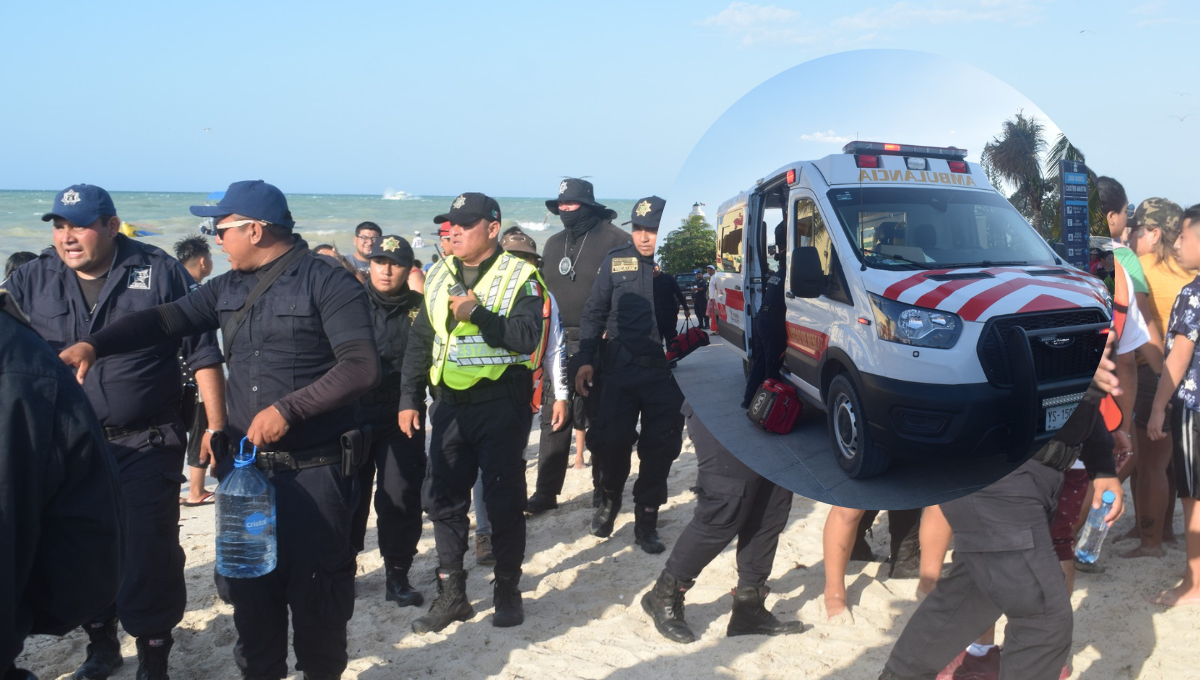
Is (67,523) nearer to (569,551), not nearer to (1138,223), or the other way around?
(569,551)

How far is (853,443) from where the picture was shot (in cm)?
153

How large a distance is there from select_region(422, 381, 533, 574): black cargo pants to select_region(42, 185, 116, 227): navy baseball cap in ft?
5.90

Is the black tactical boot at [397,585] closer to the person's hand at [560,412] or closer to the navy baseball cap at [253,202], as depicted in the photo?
the person's hand at [560,412]

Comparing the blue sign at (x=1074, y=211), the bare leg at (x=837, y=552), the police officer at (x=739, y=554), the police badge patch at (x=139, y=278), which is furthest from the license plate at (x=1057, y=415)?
the police badge patch at (x=139, y=278)

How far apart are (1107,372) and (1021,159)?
401mm

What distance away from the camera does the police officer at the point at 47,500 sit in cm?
155

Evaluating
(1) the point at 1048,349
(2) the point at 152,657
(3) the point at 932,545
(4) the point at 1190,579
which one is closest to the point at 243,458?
(2) the point at 152,657

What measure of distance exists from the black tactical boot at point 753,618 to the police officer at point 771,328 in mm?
2481

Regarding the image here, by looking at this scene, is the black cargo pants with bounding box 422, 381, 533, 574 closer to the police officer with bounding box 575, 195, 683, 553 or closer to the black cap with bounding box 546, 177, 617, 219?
the police officer with bounding box 575, 195, 683, 553

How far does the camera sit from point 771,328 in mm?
1621

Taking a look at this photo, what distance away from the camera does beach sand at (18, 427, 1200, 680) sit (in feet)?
12.0

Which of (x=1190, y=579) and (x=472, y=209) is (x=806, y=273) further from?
(x=1190, y=579)

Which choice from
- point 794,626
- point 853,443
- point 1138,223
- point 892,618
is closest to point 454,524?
point 794,626

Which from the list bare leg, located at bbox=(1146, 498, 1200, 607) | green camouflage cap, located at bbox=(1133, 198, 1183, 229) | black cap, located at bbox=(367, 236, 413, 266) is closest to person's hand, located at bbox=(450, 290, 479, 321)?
black cap, located at bbox=(367, 236, 413, 266)
